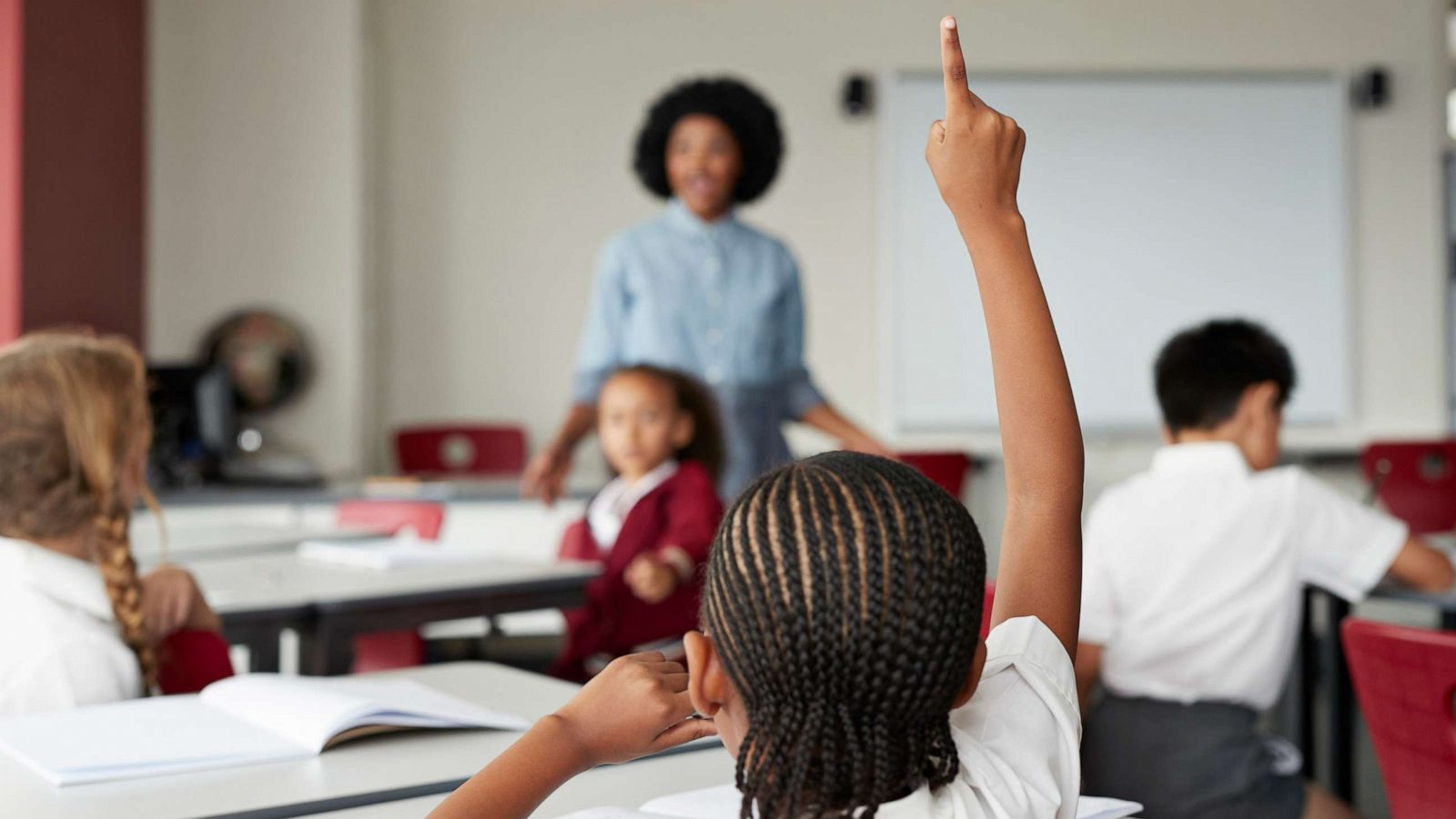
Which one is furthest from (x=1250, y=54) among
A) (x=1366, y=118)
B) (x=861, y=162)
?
(x=861, y=162)

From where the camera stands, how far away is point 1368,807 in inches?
123

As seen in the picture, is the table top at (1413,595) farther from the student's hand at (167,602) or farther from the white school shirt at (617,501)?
the student's hand at (167,602)

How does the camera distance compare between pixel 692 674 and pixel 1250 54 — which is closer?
pixel 692 674

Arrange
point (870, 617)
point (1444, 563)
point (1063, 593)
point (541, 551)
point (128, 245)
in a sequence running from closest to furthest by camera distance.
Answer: point (870, 617) < point (1063, 593) < point (1444, 563) < point (541, 551) < point (128, 245)

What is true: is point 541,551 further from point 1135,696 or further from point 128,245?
point 1135,696

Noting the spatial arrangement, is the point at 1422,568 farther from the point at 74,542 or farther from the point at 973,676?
the point at 74,542

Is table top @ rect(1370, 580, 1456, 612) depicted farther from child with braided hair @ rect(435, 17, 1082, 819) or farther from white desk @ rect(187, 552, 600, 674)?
child with braided hair @ rect(435, 17, 1082, 819)

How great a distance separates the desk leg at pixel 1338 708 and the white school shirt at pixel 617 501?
1269 millimetres

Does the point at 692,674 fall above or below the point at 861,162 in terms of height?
below

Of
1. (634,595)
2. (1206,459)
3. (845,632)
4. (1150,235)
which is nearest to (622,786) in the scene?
(845,632)

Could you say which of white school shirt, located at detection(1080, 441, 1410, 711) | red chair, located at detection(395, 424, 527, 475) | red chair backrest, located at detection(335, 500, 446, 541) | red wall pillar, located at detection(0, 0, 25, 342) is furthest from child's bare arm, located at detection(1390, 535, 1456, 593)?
red wall pillar, located at detection(0, 0, 25, 342)

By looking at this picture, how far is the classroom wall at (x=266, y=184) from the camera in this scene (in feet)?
16.8

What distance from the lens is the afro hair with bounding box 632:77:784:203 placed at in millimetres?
3203

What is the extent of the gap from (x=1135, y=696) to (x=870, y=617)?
1367 millimetres
